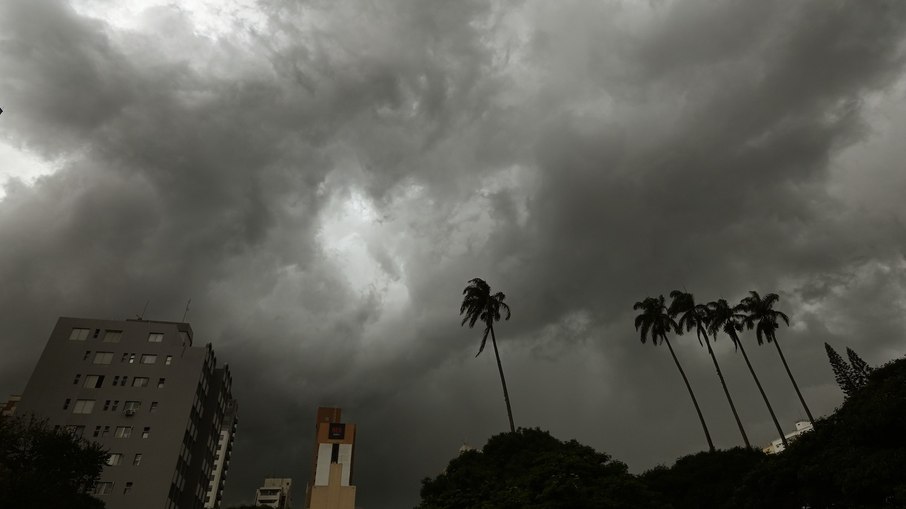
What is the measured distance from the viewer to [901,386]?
26406 mm

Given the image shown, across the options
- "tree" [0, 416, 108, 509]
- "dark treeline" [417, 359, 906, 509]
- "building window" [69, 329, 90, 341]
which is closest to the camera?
"dark treeline" [417, 359, 906, 509]

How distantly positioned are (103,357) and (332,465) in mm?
44077

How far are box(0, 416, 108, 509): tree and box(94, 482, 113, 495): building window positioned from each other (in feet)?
31.1

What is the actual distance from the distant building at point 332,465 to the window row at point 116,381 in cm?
3330

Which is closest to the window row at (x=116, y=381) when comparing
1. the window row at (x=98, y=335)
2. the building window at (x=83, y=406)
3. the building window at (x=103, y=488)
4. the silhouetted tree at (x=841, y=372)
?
the building window at (x=83, y=406)

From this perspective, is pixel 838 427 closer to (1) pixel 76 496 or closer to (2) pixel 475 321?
(2) pixel 475 321

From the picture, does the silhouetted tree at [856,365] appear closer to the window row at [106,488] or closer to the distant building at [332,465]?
the distant building at [332,465]

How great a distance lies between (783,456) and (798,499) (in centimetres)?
315

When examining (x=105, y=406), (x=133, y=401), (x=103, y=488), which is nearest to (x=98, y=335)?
(x=105, y=406)

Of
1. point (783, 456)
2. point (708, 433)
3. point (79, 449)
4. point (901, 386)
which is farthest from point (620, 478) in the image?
point (79, 449)

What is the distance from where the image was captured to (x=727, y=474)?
160 feet

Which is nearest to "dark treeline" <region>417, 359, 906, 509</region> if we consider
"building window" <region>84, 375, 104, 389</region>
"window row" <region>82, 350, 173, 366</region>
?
"window row" <region>82, 350, 173, 366</region>

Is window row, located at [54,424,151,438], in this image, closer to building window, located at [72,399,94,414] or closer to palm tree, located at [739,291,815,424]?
building window, located at [72,399,94,414]

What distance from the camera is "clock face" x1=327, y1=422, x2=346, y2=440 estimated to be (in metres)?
103
